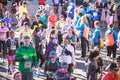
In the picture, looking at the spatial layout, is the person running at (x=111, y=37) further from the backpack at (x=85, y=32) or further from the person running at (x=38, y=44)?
the person running at (x=38, y=44)

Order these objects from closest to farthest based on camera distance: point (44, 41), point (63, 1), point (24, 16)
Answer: point (44, 41) < point (24, 16) < point (63, 1)

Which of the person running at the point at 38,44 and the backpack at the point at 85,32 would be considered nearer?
the person running at the point at 38,44

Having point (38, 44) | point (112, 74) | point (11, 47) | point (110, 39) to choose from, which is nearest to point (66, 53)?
point (38, 44)

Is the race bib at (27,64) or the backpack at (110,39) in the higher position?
the backpack at (110,39)

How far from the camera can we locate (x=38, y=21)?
17125 millimetres

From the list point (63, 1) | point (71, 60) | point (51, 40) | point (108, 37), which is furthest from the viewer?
point (63, 1)

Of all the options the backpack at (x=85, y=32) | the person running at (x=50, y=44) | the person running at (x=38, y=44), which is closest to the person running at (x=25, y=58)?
the person running at (x=50, y=44)

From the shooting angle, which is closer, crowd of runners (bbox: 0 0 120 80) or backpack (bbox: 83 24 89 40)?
crowd of runners (bbox: 0 0 120 80)

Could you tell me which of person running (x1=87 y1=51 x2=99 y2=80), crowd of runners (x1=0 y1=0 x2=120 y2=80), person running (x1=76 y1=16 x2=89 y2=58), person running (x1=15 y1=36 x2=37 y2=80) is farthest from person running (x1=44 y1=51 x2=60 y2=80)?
person running (x1=76 y1=16 x2=89 y2=58)

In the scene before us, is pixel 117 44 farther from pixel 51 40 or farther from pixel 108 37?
pixel 51 40

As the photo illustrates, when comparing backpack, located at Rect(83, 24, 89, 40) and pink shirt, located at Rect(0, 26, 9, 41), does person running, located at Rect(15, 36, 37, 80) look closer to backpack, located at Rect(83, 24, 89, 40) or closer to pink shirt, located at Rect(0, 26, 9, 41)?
pink shirt, located at Rect(0, 26, 9, 41)

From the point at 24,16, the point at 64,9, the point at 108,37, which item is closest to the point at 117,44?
the point at 108,37

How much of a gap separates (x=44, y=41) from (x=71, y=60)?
271cm

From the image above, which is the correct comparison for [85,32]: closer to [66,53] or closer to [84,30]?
[84,30]
